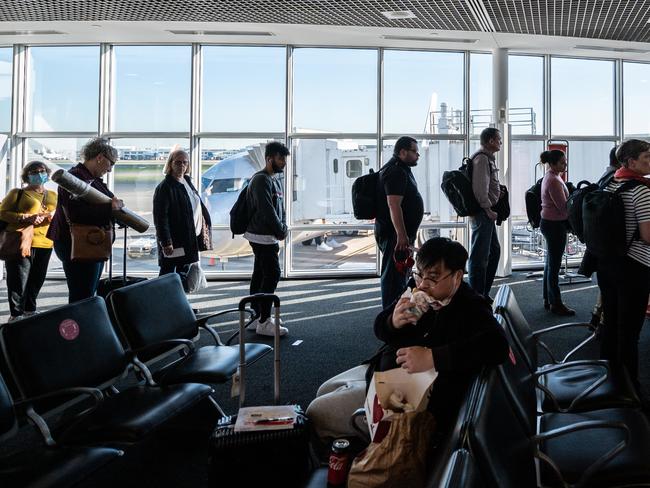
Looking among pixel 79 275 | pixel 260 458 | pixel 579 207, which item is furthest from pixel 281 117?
pixel 260 458

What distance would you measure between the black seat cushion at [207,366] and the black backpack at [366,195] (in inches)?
59.9

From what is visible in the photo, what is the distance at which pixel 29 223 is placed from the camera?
5215 millimetres

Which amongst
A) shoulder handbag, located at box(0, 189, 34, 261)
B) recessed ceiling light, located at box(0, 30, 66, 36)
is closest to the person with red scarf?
shoulder handbag, located at box(0, 189, 34, 261)

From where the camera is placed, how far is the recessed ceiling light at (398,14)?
6152 millimetres

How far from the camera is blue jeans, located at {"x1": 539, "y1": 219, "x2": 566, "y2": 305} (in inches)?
219

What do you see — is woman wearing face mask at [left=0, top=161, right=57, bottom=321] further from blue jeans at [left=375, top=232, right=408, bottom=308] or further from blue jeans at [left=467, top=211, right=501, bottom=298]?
blue jeans at [left=467, top=211, right=501, bottom=298]

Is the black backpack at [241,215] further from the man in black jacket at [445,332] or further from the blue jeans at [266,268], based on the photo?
the man in black jacket at [445,332]

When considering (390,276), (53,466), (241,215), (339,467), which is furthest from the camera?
(241,215)

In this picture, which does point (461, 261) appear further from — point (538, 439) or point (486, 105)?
point (486, 105)

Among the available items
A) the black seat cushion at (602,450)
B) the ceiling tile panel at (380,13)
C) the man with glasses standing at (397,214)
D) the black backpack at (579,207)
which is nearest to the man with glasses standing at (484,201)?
the man with glasses standing at (397,214)

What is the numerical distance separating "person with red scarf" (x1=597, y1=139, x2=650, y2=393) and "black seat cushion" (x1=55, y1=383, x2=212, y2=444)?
2.28 meters

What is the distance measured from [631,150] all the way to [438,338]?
6.10 feet

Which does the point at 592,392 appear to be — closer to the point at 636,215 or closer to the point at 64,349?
the point at 636,215

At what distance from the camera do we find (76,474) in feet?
6.06
